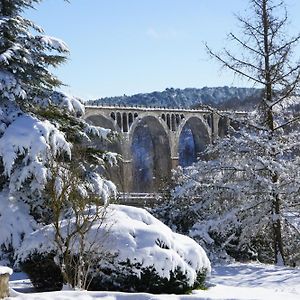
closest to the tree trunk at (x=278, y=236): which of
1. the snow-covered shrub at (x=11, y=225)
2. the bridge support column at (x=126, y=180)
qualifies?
the snow-covered shrub at (x=11, y=225)

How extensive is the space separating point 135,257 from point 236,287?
2.13 m

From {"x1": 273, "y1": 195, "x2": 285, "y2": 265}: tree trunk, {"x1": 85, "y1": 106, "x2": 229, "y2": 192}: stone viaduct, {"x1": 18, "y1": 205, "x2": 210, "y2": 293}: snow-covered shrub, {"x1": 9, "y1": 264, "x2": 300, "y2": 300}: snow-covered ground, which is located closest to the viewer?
{"x1": 9, "y1": 264, "x2": 300, "y2": 300}: snow-covered ground

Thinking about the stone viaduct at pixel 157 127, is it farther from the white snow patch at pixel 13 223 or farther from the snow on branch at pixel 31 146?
the snow on branch at pixel 31 146

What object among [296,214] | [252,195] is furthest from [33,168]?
[296,214]

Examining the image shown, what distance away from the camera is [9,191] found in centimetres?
1014

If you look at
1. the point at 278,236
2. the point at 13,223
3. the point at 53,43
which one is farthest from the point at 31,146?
the point at 278,236

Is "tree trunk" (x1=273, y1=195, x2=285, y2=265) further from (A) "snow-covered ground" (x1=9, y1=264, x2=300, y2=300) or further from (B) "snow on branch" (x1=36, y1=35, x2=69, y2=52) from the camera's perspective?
(B) "snow on branch" (x1=36, y1=35, x2=69, y2=52)

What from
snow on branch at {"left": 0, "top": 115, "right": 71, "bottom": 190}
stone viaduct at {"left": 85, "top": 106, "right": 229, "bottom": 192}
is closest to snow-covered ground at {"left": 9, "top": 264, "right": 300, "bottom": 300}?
snow on branch at {"left": 0, "top": 115, "right": 71, "bottom": 190}

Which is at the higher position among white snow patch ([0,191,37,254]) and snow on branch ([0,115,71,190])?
snow on branch ([0,115,71,190])

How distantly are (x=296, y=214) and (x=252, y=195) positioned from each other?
915mm

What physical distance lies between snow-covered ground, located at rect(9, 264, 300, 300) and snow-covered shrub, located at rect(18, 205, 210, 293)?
0.34 meters

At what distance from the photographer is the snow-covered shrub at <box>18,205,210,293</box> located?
21.1ft

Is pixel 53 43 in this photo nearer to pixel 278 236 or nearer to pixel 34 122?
pixel 34 122

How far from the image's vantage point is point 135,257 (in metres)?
6.43
